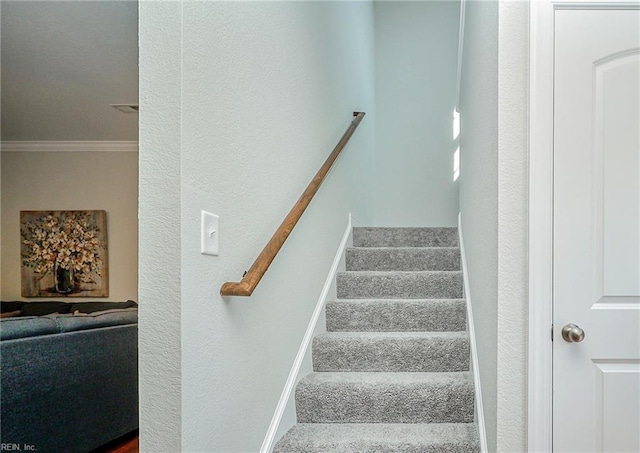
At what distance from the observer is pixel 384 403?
7.50 ft

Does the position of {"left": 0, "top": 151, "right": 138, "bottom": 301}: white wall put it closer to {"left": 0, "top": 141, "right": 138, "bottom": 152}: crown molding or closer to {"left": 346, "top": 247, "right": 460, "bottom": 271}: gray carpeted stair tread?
{"left": 0, "top": 141, "right": 138, "bottom": 152}: crown molding

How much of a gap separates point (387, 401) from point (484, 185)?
105cm

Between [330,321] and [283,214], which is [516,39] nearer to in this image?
[283,214]

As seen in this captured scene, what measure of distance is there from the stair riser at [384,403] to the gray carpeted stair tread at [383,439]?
4 centimetres

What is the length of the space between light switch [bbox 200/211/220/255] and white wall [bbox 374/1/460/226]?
3.82 metres

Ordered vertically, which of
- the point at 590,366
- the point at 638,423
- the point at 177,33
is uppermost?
the point at 177,33

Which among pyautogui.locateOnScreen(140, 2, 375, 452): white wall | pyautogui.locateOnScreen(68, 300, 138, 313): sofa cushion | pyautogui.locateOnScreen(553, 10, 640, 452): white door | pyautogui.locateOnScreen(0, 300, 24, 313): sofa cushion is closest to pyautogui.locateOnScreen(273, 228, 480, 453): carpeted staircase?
pyautogui.locateOnScreen(140, 2, 375, 452): white wall

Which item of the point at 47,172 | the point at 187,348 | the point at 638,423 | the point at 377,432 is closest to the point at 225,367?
the point at 187,348

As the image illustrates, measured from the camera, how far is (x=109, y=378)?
2.86 metres

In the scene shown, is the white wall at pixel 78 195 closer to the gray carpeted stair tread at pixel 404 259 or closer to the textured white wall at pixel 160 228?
the gray carpeted stair tread at pixel 404 259

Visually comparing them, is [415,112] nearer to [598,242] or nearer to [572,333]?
[598,242]

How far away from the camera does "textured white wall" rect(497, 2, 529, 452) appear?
5.41 feet

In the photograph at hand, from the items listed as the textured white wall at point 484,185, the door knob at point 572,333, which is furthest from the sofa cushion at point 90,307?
the door knob at point 572,333

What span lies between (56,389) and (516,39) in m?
2.54
